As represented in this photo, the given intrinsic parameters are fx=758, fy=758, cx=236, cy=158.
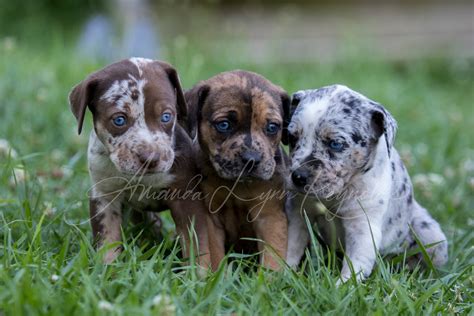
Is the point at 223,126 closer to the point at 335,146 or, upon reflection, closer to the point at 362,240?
Answer: the point at 335,146

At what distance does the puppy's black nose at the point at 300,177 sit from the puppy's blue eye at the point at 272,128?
33 centimetres

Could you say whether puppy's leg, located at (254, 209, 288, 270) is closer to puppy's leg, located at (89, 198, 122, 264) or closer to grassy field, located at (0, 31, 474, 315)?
grassy field, located at (0, 31, 474, 315)

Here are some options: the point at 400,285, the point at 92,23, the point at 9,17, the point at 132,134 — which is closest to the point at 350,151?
the point at 400,285

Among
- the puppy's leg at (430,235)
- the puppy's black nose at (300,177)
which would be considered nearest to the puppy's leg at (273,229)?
the puppy's black nose at (300,177)

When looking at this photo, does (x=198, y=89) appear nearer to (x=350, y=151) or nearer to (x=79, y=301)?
(x=350, y=151)

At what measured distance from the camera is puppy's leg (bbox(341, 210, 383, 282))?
5.40 m

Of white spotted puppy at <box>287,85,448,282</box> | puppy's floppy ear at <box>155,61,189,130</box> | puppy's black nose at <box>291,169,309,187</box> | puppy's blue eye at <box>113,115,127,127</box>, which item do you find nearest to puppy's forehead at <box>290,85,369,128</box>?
white spotted puppy at <box>287,85,448,282</box>

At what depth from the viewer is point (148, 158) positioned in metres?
5.03

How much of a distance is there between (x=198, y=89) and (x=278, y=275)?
1.51 metres

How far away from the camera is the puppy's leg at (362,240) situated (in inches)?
213

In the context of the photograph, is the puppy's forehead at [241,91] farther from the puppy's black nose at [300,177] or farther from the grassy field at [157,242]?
the grassy field at [157,242]

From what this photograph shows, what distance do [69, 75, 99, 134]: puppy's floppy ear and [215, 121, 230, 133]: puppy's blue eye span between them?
2.95 feet

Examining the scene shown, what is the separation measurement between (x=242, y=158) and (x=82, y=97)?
3.84 feet

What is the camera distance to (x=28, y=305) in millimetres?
3949
